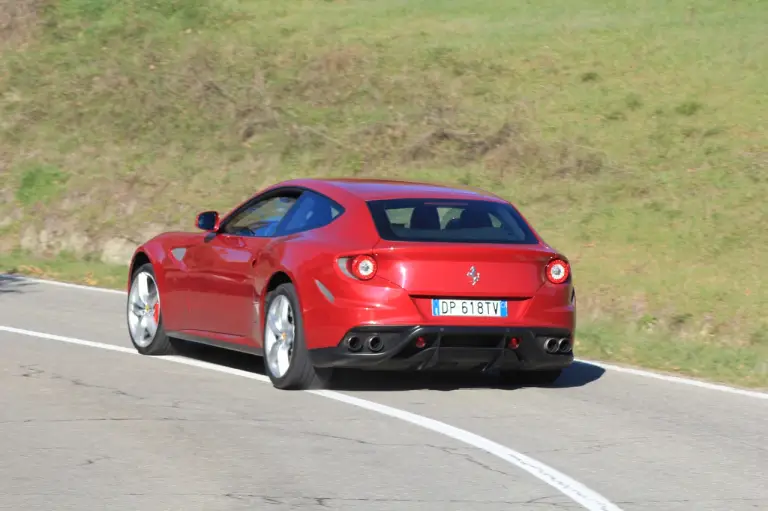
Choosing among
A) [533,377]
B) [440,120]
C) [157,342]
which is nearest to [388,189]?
[533,377]

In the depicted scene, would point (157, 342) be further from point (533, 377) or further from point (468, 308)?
point (468, 308)

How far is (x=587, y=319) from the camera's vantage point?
Result: 55.3 feet

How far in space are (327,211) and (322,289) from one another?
0.76 m

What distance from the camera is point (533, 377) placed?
453 inches

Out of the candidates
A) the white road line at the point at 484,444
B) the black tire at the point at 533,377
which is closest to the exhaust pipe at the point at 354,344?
the white road line at the point at 484,444

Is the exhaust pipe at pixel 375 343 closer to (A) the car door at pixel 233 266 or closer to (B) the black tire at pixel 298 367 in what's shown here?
(B) the black tire at pixel 298 367

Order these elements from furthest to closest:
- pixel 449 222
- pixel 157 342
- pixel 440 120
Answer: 1. pixel 440 120
2. pixel 157 342
3. pixel 449 222

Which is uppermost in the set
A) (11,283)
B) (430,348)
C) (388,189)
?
(388,189)

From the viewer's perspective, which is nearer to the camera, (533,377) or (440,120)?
(533,377)

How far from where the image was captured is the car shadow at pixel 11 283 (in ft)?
59.9

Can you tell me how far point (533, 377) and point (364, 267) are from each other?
75.5 inches

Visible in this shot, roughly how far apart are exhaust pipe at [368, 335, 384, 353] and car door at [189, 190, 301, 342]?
4.18 feet

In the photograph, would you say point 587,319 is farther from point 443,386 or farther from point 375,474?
point 375,474

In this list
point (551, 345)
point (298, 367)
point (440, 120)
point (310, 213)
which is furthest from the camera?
point (440, 120)
